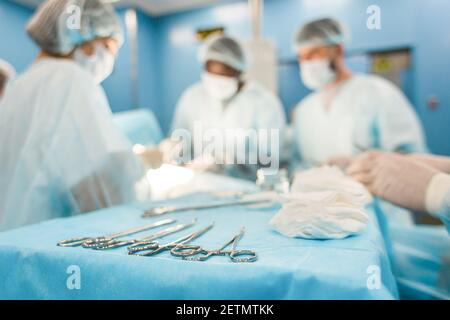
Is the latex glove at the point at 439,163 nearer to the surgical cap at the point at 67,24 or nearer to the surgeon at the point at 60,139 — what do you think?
the surgeon at the point at 60,139

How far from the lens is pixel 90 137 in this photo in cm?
102

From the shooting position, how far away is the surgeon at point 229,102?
1.98 metres

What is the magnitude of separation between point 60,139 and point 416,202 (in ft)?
2.90

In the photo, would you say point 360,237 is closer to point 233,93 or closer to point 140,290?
point 140,290

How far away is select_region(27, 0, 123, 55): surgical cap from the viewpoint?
1085 mm

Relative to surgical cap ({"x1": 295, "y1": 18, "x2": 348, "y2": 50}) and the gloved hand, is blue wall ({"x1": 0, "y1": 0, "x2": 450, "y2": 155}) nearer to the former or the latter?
surgical cap ({"x1": 295, "y1": 18, "x2": 348, "y2": 50})

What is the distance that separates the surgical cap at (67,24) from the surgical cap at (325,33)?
1041 mm

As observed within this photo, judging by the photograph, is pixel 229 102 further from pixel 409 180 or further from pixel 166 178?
pixel 409 180

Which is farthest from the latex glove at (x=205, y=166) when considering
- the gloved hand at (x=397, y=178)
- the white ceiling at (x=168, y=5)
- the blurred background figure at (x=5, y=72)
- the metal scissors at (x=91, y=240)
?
the white ceiling at (x=168, y=5)

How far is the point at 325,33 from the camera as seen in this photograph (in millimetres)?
1821

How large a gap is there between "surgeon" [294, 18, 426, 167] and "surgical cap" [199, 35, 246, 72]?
31 cm

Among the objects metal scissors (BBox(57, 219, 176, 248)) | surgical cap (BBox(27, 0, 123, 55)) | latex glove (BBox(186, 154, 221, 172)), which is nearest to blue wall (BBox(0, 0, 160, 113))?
surgical cap (BBox(27, 0, 123, 55))
